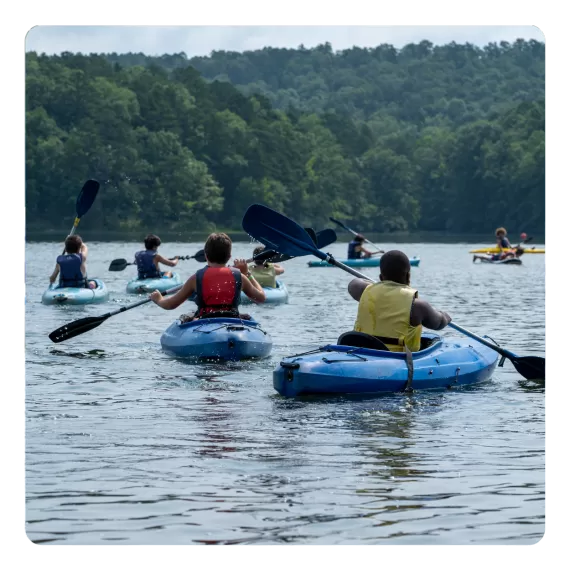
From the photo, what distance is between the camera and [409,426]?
8172mm

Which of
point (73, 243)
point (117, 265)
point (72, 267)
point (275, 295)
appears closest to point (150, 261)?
point (117, 265)

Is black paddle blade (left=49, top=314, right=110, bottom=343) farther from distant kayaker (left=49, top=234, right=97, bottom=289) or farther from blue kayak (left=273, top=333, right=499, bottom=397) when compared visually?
distant kayaker (left=49, top=234, right=97, bottom=289)

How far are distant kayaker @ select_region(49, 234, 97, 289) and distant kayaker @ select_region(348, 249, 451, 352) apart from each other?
8.59 m

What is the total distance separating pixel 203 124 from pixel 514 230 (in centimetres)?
2281

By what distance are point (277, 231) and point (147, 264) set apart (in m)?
9.31

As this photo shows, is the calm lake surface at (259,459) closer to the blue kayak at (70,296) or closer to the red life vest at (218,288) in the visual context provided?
the red life vest at (218,288)

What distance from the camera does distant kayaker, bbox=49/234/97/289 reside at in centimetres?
1777

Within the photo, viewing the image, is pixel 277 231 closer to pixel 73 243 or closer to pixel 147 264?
pixel 73 243

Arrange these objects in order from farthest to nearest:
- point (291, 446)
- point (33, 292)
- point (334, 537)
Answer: point (33, 292) → point (291, 446) → point (334, 537)

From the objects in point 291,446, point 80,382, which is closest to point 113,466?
point 291,446

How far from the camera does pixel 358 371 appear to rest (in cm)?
916

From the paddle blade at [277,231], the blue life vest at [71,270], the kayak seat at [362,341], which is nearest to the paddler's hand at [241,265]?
the paddle blade at [277,231]

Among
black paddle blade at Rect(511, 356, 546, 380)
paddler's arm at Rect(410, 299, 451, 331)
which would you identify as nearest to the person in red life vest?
paddler's arm at Rect(410, 299, 451, 331)
